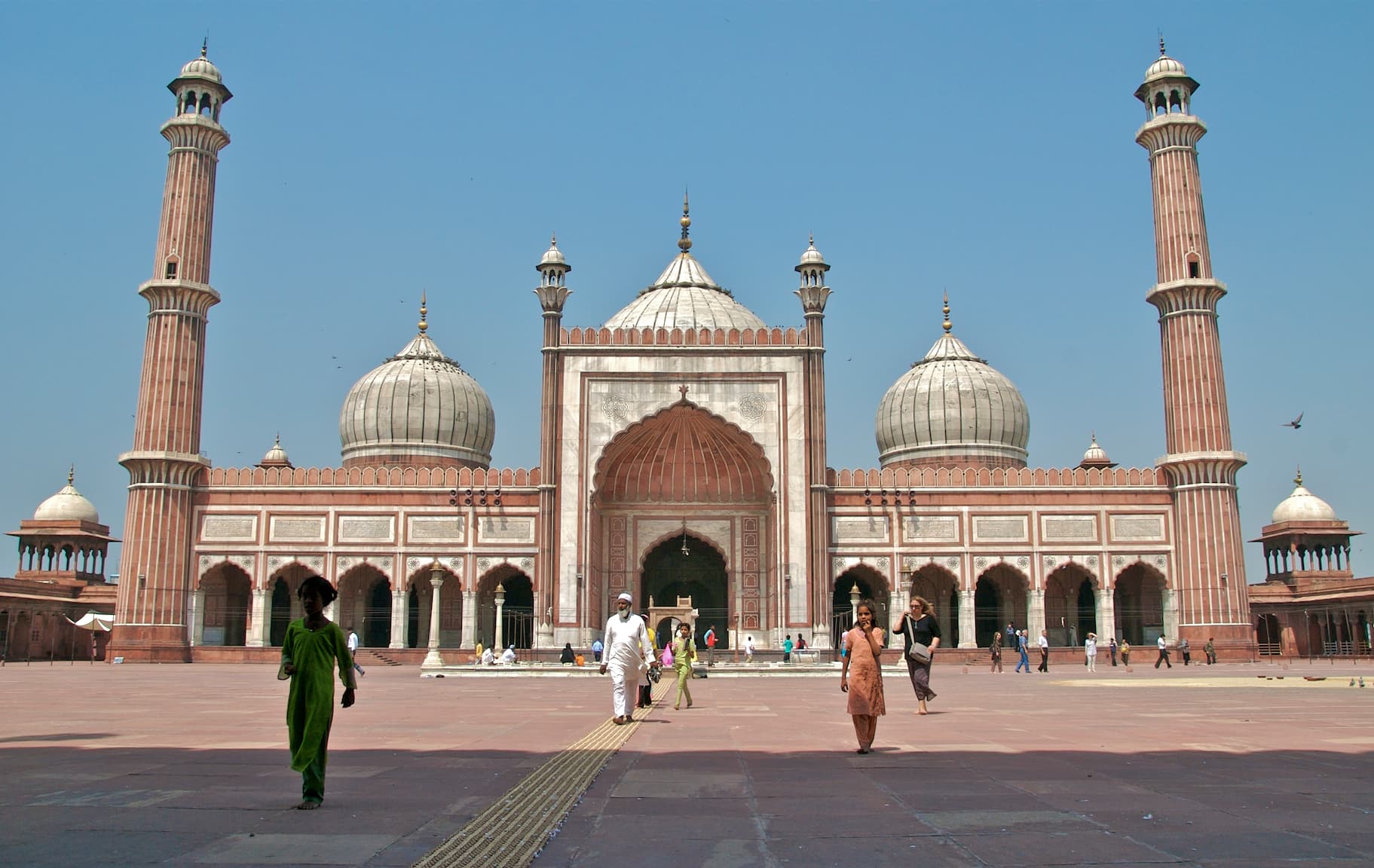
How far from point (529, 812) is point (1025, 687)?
577 inches

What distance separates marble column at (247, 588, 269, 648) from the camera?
110 feet

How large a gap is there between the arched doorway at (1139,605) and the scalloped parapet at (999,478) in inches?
96.2

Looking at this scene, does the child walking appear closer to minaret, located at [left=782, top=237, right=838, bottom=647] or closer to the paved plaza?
the paved plaza

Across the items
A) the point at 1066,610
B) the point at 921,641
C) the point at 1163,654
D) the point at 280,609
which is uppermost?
the point at 280,609

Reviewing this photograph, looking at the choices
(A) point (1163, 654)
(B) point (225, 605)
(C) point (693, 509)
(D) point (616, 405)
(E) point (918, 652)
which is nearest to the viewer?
(E) point (918, 652)

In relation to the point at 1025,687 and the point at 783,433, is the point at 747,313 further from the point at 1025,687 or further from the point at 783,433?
the point at 1025,687

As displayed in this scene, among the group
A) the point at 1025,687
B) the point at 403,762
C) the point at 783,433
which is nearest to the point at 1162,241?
the point at 783,433

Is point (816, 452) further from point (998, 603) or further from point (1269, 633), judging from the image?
point (1269, 633)

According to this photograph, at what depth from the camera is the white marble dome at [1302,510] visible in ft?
147

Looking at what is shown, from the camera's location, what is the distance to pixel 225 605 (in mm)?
35406

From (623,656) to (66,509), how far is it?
41.2m

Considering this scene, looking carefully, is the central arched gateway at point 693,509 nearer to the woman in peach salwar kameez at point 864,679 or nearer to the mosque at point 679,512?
the mosque at point 679,512

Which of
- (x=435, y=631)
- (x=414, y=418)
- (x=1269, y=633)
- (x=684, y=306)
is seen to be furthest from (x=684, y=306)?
(x=1269, y=633)

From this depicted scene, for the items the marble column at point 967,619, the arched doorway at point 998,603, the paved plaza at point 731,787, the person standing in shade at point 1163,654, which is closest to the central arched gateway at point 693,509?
the marble column at point 967,619
